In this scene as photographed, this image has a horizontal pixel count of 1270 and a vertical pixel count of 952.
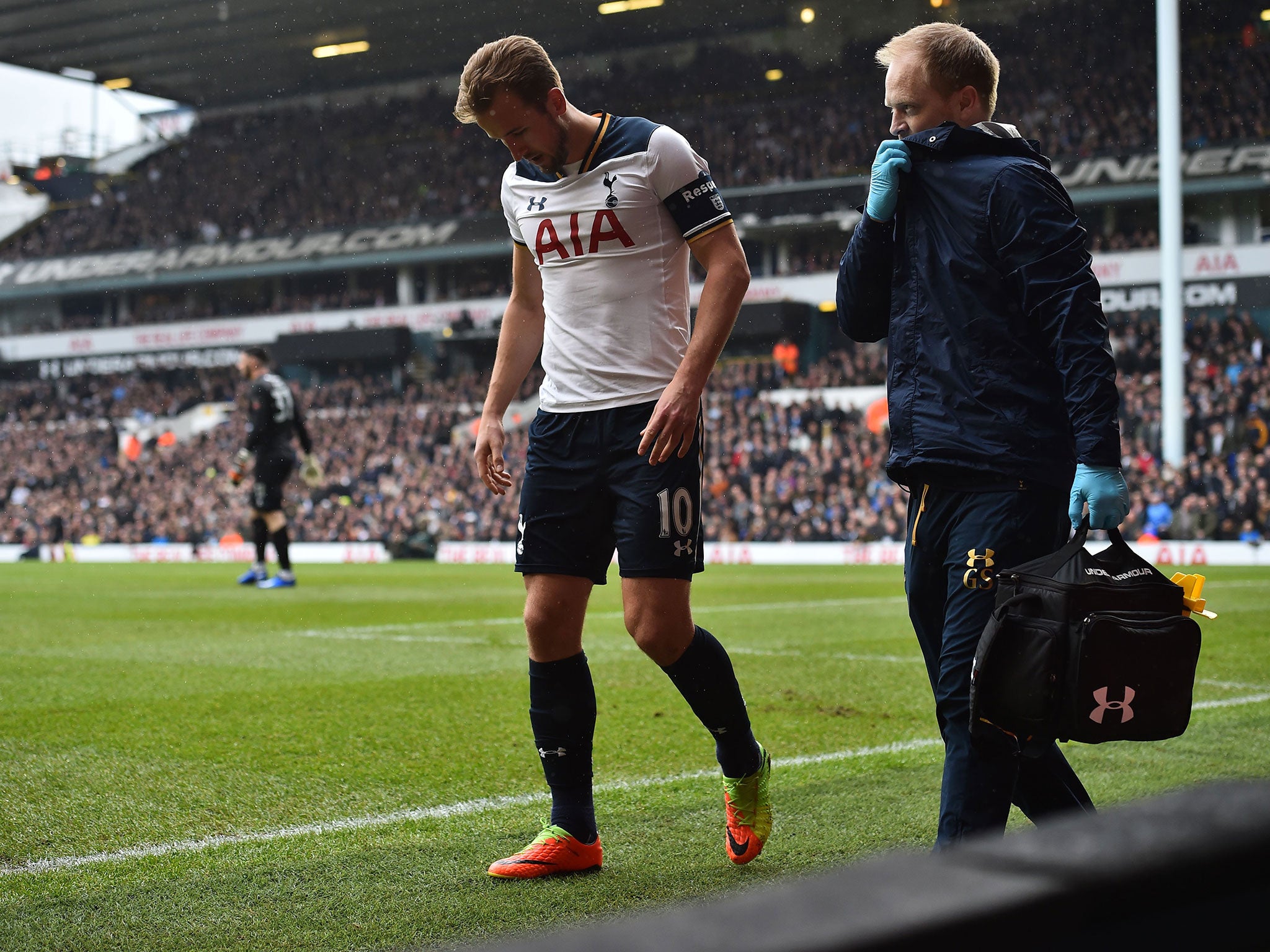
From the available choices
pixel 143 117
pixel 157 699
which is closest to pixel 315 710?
pixel 157 699

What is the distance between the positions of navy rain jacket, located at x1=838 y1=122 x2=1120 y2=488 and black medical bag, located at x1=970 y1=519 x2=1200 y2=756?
22 centimetres

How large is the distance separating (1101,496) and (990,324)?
0.42 metres

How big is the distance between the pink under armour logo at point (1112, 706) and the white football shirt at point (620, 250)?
1.33m

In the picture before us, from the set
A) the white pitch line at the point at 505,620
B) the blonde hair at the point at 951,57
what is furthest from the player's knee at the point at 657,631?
the white pitch line at the point at 505,620

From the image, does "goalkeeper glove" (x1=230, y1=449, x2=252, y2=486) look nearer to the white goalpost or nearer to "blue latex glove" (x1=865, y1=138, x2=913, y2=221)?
"blue latex glove" (x1=865, y1=138, x2=913, y2=221)

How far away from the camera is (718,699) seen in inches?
127

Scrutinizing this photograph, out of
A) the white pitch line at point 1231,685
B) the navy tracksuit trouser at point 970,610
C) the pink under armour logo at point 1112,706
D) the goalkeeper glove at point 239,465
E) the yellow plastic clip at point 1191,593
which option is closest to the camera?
the pink under armour logo at point 1112,706

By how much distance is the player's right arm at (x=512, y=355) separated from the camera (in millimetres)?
3453

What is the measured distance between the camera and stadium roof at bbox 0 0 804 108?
112 ft

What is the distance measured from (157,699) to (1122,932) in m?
5.71

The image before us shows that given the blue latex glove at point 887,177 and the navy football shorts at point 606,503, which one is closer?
the blue latex glove at point 887,177

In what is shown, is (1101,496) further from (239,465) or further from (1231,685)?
(239,465)

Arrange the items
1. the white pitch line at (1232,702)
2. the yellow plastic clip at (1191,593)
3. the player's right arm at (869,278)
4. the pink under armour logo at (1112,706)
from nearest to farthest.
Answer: the pink under armour logo at (1112,706) → the yellow plastic clip at (1191,593) → the player's right arm at (869,278) → the white pitch line at (1232,702)

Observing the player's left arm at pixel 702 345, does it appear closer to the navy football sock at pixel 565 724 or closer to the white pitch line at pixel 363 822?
the navy football sock at pixel 565 724
